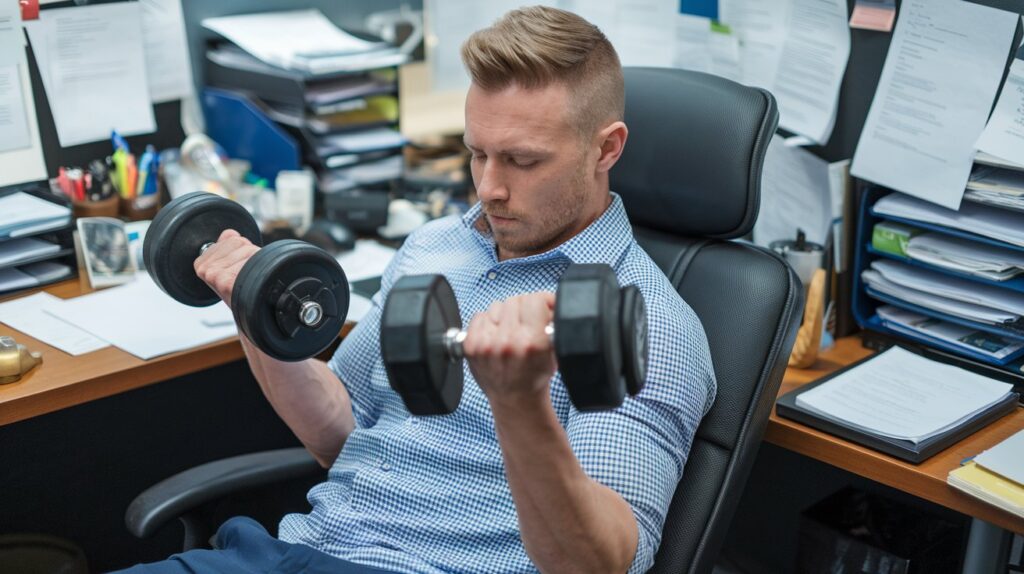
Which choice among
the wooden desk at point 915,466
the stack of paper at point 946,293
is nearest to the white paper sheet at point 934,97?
the stack of paper at point 946,293

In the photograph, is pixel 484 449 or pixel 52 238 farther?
pixel 52 238

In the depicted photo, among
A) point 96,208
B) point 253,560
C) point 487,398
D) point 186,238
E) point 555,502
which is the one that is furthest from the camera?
point 96,208

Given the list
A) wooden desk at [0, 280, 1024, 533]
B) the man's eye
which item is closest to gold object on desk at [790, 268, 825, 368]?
wooden desk at [0, 280, 1024, 533]

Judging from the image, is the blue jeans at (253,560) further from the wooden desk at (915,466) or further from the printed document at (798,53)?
the printed document at (798,53)

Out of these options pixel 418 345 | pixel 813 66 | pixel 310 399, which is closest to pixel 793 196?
pixel 813 66

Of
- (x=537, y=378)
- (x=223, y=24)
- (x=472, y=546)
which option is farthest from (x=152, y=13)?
(x=537, y=378)

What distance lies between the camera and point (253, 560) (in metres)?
1.40

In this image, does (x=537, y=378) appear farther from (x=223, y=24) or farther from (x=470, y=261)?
(x=223, y=24)

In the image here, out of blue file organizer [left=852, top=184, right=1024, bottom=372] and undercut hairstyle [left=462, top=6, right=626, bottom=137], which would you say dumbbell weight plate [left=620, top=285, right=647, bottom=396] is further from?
blue file organizer [left=852, top=184, right=1024, bottom=372]

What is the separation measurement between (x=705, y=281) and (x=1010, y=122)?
503 millimetres

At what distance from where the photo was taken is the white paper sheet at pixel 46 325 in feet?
5.48

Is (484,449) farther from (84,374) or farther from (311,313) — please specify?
(84,374)

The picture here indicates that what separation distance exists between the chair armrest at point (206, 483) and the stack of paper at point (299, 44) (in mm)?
919

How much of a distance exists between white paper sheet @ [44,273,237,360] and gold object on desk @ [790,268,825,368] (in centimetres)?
89
